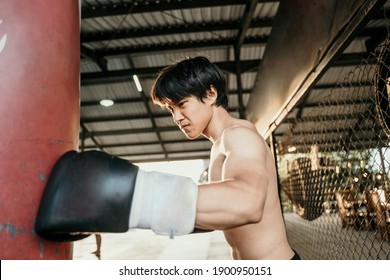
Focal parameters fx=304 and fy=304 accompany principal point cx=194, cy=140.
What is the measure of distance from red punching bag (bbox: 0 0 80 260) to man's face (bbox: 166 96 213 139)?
1.82 ft

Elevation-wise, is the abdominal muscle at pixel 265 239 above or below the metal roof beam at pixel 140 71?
below

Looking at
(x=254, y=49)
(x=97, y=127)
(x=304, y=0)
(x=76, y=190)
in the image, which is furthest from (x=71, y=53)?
(x=97, y=127)

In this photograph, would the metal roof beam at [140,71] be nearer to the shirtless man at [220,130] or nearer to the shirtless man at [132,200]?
the shirtless man at [220,130]

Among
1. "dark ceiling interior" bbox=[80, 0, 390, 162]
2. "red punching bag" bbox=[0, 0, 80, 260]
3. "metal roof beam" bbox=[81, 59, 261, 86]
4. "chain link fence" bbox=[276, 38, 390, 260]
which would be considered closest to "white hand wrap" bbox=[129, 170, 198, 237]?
"red punching bag" bbox=[0, 0, 80, 260]

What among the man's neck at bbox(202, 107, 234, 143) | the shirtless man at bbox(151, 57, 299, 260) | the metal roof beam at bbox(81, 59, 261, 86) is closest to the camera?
the shirtless man at bbox(151, 57, 299, 260)

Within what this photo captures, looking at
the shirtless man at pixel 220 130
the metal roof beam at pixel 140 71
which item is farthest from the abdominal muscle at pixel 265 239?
the metal roof beam at pixel 140 71

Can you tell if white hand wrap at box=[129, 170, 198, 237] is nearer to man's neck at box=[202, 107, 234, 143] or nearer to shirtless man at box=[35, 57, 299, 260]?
shirtless man at box=[35, 57, 299, 260]

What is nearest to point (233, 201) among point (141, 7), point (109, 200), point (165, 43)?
point (109, 200)

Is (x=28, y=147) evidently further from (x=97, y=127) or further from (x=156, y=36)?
(x=97, y=127)

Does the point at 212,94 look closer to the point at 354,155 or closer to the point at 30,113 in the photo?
the point at 30,113

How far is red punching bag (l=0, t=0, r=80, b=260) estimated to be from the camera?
0.60 meters

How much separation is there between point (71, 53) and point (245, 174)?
0.53 m

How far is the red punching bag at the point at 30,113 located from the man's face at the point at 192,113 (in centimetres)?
55

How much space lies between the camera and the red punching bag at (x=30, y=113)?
603mm
